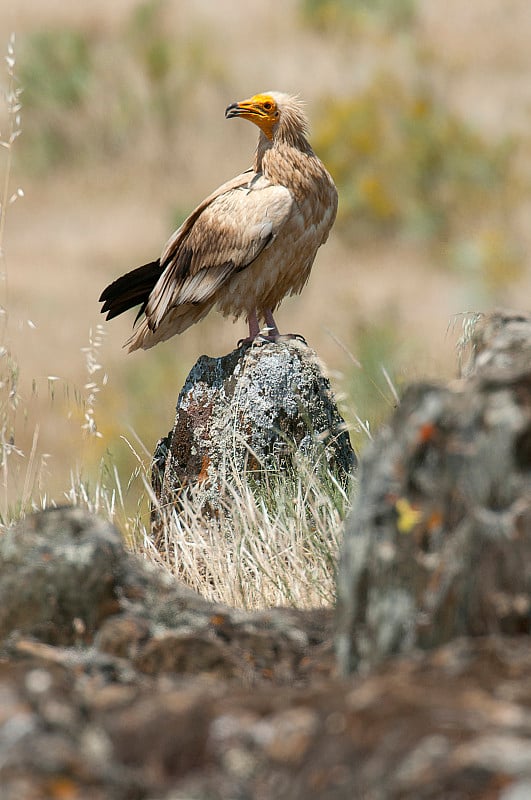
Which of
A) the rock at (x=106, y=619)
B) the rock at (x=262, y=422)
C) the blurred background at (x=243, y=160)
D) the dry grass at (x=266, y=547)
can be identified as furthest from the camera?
the blurred background at (x=243, y=160)

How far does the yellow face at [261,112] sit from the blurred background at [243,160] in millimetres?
5374

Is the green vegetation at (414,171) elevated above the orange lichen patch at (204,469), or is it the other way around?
the green vegetation at (414,171)

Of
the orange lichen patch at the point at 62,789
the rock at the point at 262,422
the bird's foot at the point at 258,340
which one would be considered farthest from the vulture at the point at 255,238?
the orange lichen patch at the point at 62,789

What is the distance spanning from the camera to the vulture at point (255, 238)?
199 inches

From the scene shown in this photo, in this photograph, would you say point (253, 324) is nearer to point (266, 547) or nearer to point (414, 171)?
point (266, 547)

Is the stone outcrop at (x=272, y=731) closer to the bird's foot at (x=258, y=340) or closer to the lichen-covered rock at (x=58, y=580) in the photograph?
the lichen-covered rock at (x=58, y=580)

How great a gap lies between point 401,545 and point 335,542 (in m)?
1.47

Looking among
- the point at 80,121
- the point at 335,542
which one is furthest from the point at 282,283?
the point at 80,121

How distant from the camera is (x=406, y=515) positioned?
198 centimetres

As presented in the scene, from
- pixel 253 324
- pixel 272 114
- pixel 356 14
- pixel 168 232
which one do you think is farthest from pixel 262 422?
pixel 356 14

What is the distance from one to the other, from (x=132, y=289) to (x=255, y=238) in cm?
73

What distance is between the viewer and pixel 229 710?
1.74 m

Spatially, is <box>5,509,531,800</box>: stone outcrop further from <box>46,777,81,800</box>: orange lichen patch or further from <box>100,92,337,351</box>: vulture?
<box>100,92,337,351</box>: vulture

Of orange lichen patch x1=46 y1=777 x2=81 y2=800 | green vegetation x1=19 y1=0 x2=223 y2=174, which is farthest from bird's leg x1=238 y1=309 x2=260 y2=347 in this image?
→ green vegetation x1=19 y1=0 x2=223 y2=174
